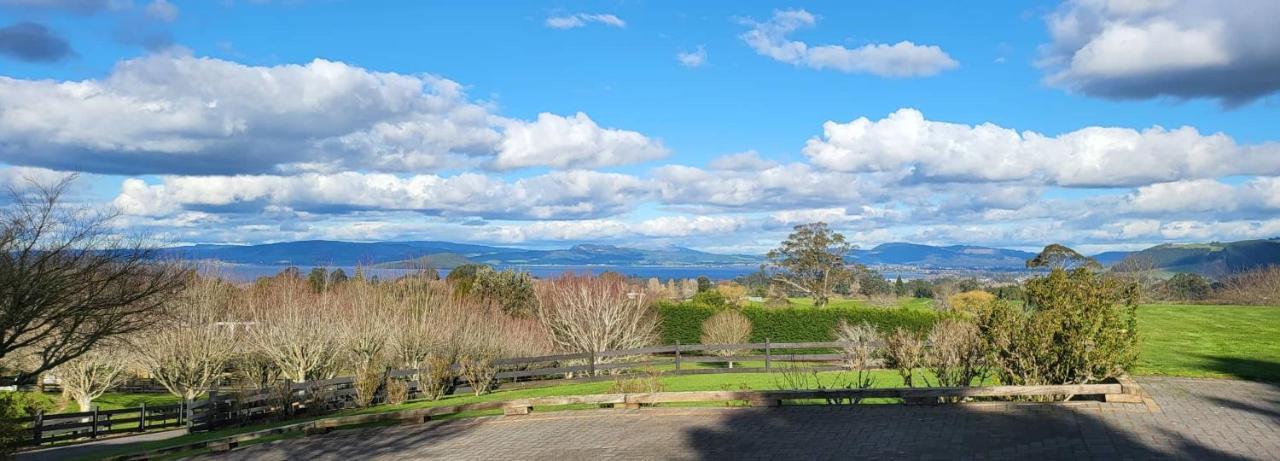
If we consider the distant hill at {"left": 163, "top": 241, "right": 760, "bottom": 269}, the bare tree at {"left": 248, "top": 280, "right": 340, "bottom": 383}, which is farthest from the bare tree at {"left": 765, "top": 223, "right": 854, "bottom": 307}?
the bare tree at {"left": 248, "top": 280, "right": 340, "bottom": 383}

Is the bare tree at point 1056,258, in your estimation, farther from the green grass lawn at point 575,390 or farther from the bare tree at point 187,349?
the bare tree at point 187,349

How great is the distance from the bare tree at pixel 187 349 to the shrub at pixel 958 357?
2506cm

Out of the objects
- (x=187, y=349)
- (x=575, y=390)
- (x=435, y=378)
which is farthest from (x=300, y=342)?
(x=575, y=390)

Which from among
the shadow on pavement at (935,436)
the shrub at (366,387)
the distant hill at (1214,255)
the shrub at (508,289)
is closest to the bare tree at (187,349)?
the shrub at (366,387)

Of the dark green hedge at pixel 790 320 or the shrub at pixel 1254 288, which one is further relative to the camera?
the shrub at pixel 1254 288

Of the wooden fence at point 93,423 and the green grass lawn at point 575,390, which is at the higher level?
the green grass lawn at point 575,390

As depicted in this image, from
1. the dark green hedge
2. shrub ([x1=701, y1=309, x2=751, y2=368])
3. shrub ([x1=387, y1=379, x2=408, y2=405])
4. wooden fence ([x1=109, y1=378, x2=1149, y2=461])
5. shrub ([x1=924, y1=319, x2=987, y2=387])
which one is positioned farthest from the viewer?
shrub ([x1=701, y1=309, x2=751, y2=368])

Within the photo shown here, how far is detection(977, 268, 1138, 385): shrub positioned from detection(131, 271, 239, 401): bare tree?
26557mm

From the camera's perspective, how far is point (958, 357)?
49.7 ft

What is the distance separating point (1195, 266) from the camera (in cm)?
10831

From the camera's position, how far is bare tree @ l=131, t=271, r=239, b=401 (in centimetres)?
3108

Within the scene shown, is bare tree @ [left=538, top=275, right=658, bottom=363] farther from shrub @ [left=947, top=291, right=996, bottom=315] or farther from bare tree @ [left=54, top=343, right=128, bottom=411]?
bare tree @ [left=54, top=343, right=128, bottom=411]

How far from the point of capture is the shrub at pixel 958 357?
14711 millimetres

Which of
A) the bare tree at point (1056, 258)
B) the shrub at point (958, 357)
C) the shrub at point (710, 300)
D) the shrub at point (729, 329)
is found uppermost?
the bare tree at point (1056, 258)
